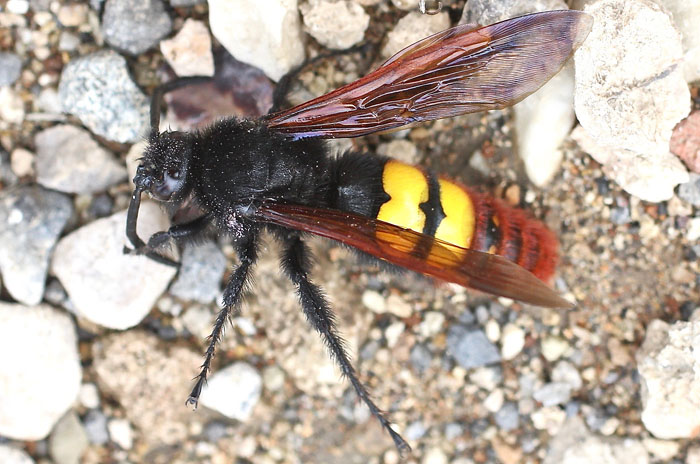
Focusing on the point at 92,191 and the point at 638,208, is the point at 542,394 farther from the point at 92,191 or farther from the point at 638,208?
the point at 92,191

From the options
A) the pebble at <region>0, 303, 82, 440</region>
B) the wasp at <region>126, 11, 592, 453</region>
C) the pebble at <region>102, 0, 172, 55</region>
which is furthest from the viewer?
the pebble at <region>0, 303, 82, 440</region>

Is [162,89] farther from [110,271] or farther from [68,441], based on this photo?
[68,441]

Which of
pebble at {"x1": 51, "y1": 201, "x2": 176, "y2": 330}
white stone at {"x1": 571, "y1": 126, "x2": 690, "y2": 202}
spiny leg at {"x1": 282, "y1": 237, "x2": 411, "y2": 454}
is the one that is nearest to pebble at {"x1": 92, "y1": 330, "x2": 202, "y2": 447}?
pebble at {"x1": 51, "y1": 201, "x2": 176, "y2": 330}

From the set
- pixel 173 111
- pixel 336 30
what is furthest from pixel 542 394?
pixel 173 111

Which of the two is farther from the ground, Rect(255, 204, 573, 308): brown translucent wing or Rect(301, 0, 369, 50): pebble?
Rect(301, 0, 369, 50): pebble

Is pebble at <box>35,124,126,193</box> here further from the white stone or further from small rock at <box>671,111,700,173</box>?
small rock at <box>671,111,700,173</box>

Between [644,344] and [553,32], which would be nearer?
[553,32]
